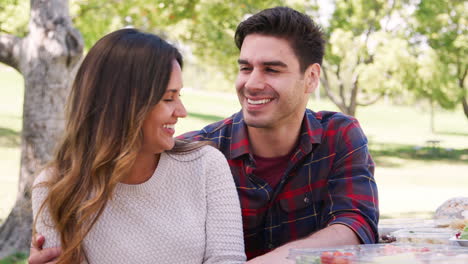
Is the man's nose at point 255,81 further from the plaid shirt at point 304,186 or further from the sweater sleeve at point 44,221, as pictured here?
the sweater sleeve at point 44,221

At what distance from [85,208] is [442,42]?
20.7m

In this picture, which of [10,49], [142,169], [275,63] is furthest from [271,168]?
[10,49]

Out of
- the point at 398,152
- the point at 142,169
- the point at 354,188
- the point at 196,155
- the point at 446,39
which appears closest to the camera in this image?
the point at 142,169

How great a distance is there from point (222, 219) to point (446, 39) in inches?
802

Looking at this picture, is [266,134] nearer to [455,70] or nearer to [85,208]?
[85,208]

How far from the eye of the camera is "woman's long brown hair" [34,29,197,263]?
2533 mm

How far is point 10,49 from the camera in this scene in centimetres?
726

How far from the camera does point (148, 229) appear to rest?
8.63ft

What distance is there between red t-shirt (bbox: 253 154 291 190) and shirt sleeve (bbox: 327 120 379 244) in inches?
9.6

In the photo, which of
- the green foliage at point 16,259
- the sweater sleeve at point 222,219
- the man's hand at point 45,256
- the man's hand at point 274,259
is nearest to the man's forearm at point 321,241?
the man's hand at point 274,259

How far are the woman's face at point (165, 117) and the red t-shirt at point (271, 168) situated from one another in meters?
0.72

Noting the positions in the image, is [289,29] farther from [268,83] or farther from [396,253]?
[396,253]

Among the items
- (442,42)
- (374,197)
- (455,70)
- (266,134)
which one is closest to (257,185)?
(266,134)

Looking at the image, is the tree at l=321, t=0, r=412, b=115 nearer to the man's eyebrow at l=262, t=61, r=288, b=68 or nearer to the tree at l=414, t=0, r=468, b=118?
the tree at l=414, t=0, r=468, b=118
